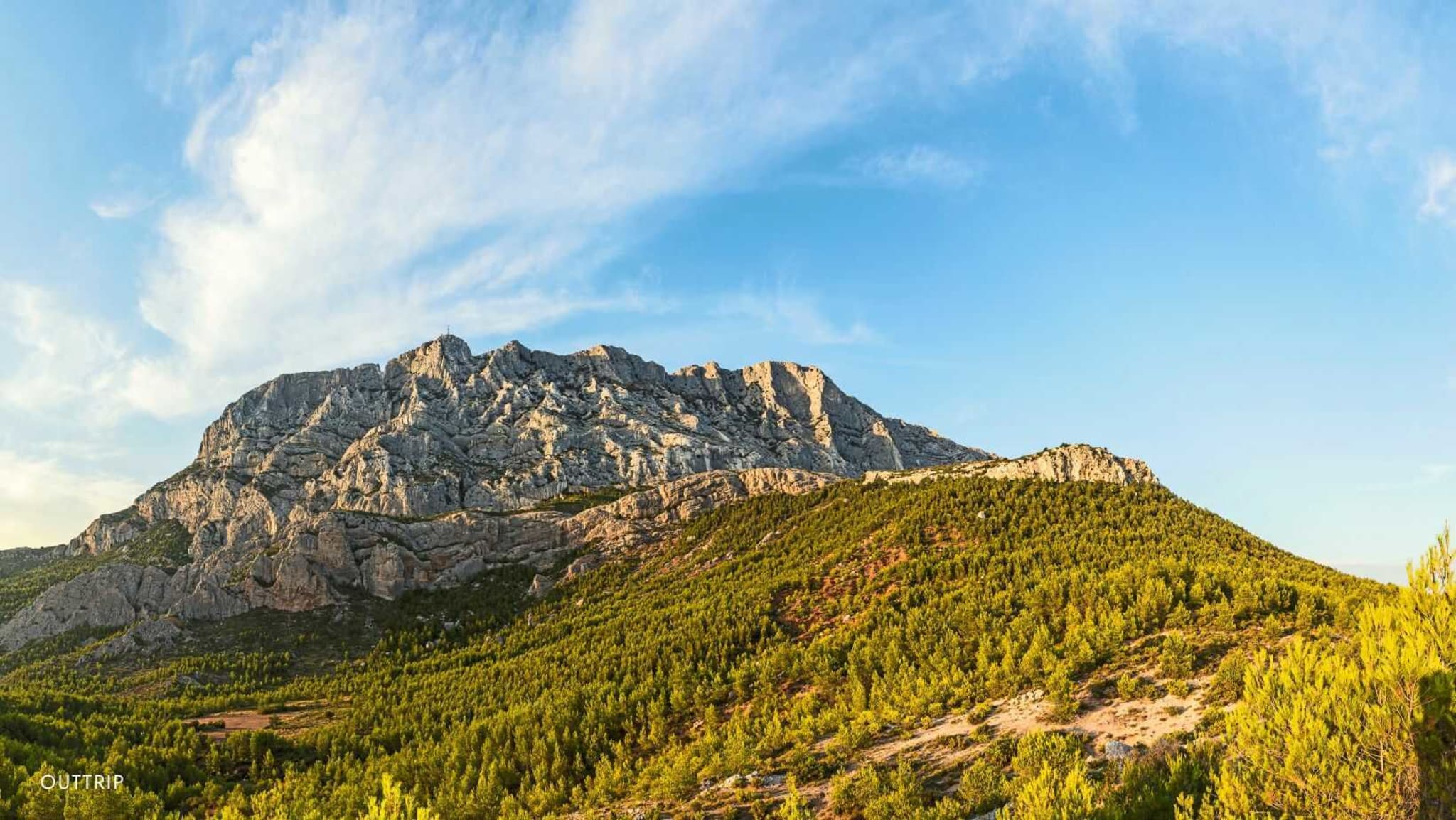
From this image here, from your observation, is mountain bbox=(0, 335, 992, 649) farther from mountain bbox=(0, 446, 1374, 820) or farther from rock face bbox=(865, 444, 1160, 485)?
rock face bbox=(865, 444, 1160, 485)

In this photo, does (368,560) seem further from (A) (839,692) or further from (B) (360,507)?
(A) (839,692)

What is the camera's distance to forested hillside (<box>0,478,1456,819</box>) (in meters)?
19.8

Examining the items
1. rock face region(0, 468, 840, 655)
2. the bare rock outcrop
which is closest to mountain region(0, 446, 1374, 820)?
rock face region(0, 468, 840, 655)

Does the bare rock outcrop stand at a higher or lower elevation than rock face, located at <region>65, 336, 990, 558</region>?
lower

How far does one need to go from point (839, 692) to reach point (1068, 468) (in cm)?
5909

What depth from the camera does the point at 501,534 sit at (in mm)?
115625

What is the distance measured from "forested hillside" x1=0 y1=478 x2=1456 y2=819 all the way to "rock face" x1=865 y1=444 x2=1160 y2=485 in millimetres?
5220

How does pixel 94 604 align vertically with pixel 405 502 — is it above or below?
below

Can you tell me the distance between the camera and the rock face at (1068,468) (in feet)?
262

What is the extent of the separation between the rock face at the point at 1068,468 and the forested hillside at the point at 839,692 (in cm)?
522

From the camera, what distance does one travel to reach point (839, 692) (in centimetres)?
4262

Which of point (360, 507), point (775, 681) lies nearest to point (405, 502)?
point (360, 507)

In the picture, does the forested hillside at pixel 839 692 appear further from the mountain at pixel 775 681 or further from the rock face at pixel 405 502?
the rock face at pixel 405 502

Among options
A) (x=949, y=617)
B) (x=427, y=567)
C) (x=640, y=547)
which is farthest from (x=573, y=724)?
(x=427, y=567)
